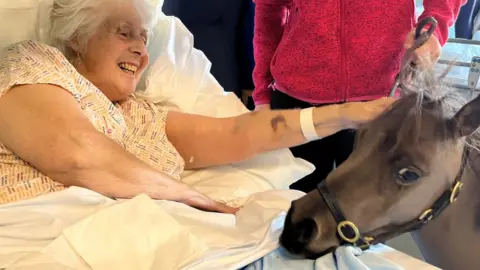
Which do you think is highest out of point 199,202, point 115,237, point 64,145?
point 64,145

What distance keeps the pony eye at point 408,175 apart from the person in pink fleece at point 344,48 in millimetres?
353

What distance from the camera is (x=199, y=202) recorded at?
3.98ft

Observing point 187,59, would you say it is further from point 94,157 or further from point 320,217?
point 320,217

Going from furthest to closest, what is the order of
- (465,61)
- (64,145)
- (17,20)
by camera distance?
(465,61), (17,20), (64,145)

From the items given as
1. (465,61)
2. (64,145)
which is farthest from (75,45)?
(465,61)

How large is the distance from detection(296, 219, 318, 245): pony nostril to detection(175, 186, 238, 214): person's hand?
307 millimetres

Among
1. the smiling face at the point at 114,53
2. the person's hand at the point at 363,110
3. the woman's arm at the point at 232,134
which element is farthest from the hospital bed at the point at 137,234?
the smiling face at the point at 114,53

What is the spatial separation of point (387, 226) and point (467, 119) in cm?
23

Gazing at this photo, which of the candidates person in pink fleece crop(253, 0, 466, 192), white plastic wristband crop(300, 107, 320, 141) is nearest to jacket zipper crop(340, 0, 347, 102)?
person in pink fleece crop(253, 0, 466, 192)

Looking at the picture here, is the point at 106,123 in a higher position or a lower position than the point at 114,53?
lower

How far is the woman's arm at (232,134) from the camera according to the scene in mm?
1306

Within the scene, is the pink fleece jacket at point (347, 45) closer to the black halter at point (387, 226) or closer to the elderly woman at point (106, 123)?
the elderly woman at point (106, 123)

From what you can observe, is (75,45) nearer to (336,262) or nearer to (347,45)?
(347,45)

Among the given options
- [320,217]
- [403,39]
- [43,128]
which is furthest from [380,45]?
[43,128]
